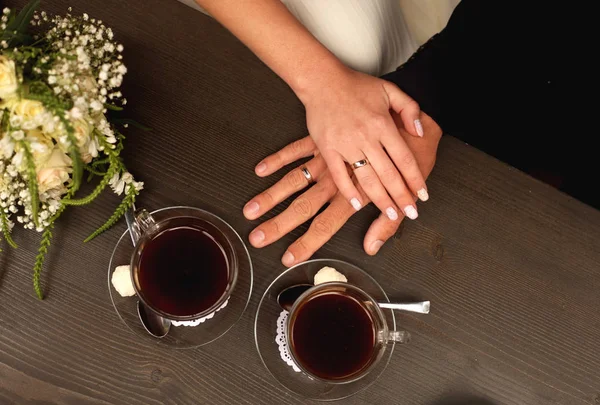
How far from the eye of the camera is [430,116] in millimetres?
1065

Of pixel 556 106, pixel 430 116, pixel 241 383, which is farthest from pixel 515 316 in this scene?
pixel 556 106

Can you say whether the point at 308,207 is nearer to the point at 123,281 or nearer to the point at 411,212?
the point at 411,212

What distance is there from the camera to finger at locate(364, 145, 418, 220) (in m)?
1.00

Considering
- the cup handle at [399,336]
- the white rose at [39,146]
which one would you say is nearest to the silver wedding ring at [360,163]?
the cup handle at [399,336]

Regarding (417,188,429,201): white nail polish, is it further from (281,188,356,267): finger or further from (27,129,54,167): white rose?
(27,129,54,167): white rose

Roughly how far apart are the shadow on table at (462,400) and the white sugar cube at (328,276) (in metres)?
0.27

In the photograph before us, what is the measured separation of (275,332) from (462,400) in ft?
1.15

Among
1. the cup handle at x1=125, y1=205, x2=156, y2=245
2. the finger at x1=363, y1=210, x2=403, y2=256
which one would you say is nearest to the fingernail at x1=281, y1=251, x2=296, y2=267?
the finger at x1=363, y1=210, x2=403, y2=256

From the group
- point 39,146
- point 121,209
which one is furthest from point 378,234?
point 39,146

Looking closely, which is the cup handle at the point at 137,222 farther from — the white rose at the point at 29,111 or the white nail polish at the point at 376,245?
the white nail polish at the point at 376,245

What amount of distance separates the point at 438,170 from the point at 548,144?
692 millimetres

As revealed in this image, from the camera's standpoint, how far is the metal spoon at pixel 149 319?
3.07 ft

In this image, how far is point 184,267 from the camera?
36.8 inches

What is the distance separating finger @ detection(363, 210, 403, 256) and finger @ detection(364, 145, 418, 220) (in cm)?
1
